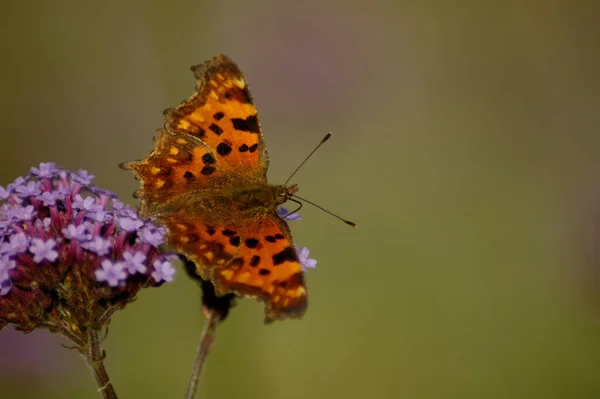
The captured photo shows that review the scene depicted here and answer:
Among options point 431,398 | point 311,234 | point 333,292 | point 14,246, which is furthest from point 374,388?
point 14,246

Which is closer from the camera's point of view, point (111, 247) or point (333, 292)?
point (111, 247)

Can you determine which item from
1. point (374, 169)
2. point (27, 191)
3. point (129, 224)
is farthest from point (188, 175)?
point (374, 169)

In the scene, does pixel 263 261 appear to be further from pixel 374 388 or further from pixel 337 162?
pixel 337 162

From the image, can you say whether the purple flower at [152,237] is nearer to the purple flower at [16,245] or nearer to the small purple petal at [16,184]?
the purple flower at [16,245]

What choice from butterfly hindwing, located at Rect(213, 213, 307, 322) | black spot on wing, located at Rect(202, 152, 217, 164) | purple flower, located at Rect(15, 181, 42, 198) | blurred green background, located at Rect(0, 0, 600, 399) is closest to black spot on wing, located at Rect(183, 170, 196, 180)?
black spot on wing, located at Rect(202, 152, 217, 164)

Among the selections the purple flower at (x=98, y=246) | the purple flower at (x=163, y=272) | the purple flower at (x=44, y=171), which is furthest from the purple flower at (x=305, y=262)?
the purple flower at (x=44, y=171)

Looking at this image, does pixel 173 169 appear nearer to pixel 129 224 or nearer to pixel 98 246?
pixel 129 224

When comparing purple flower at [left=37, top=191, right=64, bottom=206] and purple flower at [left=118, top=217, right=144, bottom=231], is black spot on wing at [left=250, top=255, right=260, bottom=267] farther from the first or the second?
purple flower at [left=37, top=191, right=64, bottom=206]
